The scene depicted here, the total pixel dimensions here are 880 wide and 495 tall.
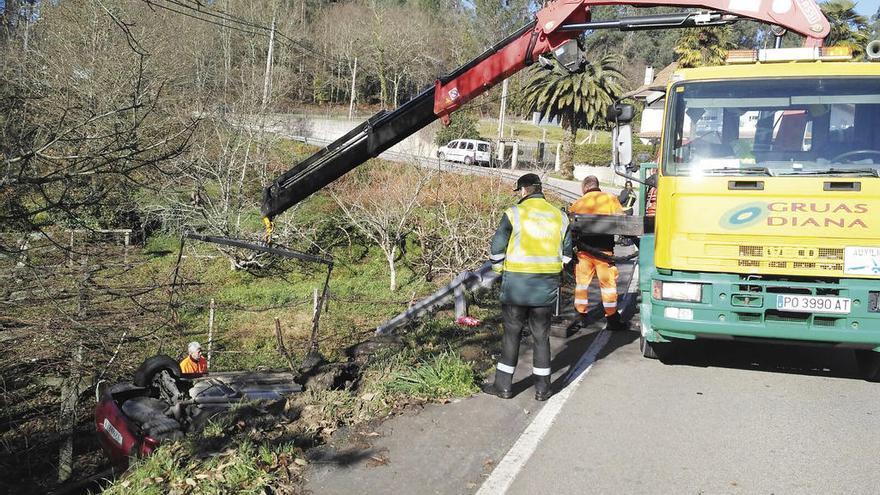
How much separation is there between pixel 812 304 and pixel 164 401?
19.2 ft

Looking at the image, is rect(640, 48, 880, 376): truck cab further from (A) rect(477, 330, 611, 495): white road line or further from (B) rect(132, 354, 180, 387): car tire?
(B) rect(132, 354, 180, 387): car tire

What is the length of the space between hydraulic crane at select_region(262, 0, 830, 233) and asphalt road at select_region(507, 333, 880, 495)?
131 inches

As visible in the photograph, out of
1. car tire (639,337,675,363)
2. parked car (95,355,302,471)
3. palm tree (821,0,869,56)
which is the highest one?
palm tree (821,0,869,56)

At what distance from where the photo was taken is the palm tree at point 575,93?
31.4 metres

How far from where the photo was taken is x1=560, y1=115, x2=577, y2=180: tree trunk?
33938 millimetres

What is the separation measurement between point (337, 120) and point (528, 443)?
42.2 m

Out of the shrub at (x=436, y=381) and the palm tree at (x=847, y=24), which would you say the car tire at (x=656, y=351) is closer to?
the shrub at (x=436, y=381)

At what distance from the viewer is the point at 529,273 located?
18.9ft

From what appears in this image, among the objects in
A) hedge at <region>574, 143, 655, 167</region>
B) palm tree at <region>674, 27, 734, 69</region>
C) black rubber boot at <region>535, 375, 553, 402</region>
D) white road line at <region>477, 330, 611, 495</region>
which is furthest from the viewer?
hedge at <region>574, 143, 655, 167</region>

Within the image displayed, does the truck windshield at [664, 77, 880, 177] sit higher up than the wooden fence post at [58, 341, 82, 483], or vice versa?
the truck windshield at [664, 77, 880, 177]

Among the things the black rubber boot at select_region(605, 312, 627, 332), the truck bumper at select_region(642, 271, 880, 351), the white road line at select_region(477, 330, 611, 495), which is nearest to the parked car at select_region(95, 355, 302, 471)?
the white road line at select_region(477, 330, 611, 495)

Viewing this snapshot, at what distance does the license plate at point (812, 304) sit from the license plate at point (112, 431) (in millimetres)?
5722

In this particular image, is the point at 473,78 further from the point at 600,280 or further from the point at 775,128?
the point at 775,128

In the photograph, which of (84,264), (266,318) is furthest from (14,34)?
(84,264)
